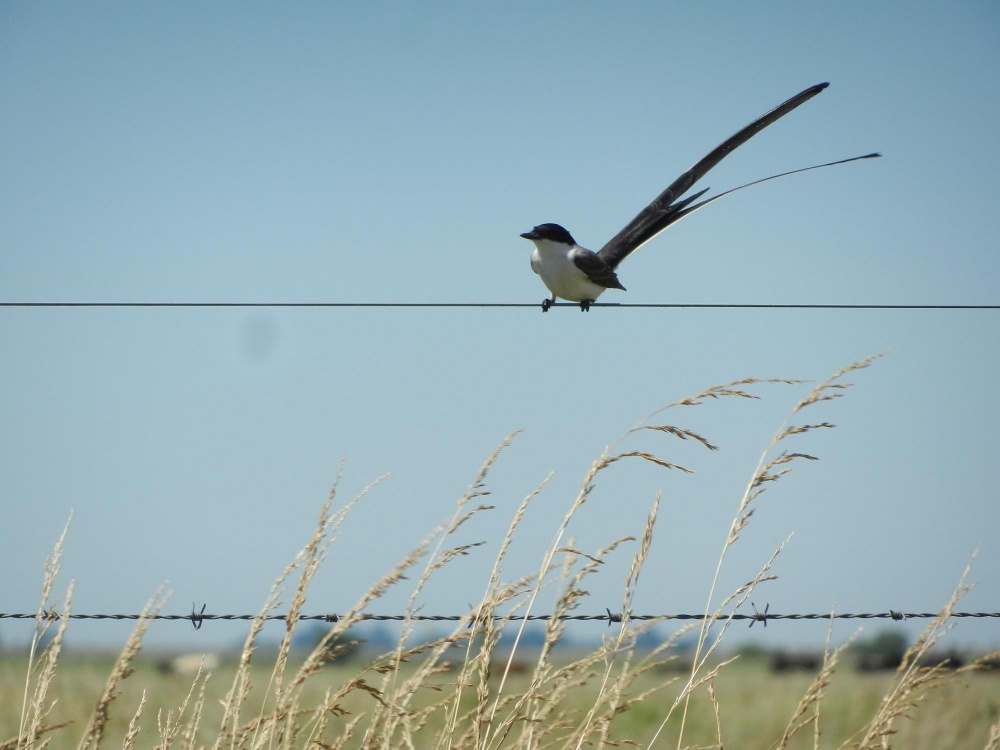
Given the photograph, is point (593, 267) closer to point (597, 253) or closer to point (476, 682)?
point (597, 253)

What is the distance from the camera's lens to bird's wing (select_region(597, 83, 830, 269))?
13.9ft

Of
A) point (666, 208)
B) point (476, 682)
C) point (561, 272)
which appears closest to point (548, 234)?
point (561, 272)

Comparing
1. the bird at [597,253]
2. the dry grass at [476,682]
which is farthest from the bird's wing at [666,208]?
the dry grass at [476,682]

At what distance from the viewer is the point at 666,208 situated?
4746 millimetres

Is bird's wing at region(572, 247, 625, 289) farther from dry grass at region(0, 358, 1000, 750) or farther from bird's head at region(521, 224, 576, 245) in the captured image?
dry grass at region(0, 358, 1000, 750)

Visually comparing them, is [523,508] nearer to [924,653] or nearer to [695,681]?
[695,681]

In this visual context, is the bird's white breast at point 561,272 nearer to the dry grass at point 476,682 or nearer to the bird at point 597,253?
the bird at point 597,253

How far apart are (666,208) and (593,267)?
485 millimetres

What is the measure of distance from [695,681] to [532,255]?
10.5 feet

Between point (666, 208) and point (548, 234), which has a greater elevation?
point (666, 208)

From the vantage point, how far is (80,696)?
8844 mm

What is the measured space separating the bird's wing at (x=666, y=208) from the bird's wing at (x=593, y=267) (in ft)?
0.53

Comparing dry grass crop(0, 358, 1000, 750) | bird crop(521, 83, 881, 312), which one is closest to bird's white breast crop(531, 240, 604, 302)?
bird crop(521, 83, 881, 312)

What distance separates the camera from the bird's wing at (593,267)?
467 centimetres
